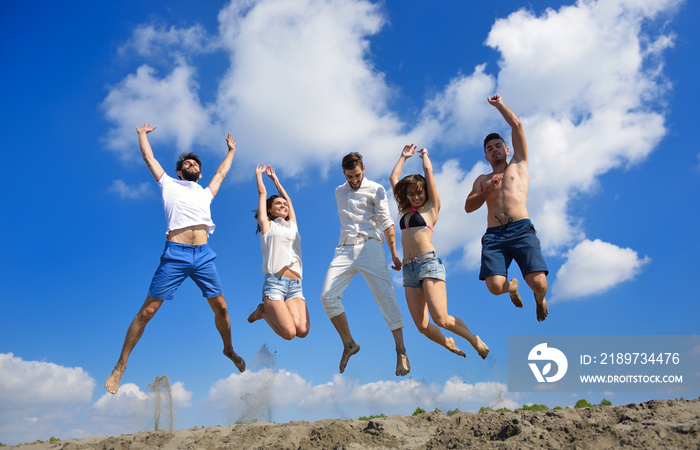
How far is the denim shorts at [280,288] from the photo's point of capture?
884 centimetres

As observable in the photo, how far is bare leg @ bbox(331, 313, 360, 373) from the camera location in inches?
331

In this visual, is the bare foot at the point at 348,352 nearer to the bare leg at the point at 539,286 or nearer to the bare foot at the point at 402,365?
the bare foot at the point at 402,365

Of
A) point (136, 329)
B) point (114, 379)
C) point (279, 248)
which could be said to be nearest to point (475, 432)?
point (279, 248)

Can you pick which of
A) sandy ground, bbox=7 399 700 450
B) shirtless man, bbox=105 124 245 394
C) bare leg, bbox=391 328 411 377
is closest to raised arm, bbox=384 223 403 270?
Answer: bare leg, bbox=391 328 411 377

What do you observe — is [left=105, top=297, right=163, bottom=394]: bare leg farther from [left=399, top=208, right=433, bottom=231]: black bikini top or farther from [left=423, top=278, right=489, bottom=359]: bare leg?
[left=423, top=278, right=489, bottom=359]: bare leg

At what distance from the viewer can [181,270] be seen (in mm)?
8352

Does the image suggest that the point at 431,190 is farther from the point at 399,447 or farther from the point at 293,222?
the point at 399,447

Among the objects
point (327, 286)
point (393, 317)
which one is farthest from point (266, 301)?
point (393, 317)

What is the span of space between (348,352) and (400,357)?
37.2 inches

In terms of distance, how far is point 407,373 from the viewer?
7.87m

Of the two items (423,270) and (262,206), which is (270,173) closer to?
(262,206)

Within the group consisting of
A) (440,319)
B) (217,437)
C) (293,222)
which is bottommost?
(217,437)

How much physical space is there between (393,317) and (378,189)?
215cm

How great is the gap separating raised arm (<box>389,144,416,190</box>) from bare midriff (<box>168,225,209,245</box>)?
3.34 m
